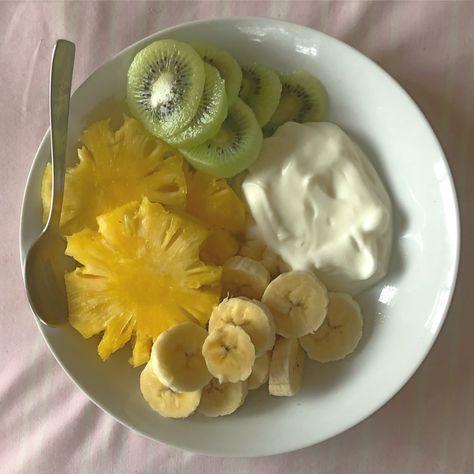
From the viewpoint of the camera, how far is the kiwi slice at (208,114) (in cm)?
110

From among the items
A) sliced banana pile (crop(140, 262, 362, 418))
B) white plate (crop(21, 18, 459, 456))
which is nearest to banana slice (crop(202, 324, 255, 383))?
sliced banana pile (crop(140, 262, 362, 418))

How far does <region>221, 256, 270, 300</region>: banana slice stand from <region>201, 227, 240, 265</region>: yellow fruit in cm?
2

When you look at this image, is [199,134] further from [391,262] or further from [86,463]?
[86,463]

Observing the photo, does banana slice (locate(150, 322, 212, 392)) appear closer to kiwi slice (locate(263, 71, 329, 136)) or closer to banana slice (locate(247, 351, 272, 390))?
banana slice (locate(247, 351, 272, 390))

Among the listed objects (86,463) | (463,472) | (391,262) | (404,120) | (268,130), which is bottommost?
(86,463)

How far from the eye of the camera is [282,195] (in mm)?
1185

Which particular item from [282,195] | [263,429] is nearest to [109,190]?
[282,195]

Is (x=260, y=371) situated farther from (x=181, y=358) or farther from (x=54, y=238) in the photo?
(x=54, y=238)

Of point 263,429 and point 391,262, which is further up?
point 391,262

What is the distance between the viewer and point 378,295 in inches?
47.5

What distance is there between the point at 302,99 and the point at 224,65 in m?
0.15

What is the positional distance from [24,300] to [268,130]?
0.53m

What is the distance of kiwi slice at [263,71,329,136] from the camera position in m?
1.20

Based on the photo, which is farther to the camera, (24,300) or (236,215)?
(24,300)
